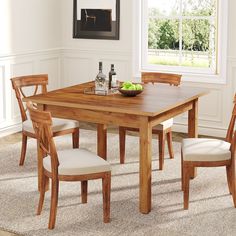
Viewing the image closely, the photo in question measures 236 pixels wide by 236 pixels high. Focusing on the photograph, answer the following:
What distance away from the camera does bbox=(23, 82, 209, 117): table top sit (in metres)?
4.32

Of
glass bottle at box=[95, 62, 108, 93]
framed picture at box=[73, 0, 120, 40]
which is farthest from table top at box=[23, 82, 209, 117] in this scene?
framed picture at box=[73, 0, 120, 40]

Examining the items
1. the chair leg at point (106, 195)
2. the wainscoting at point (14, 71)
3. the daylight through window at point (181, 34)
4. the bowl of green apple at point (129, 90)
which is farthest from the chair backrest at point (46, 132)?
the daylight through window at point (181, 34)

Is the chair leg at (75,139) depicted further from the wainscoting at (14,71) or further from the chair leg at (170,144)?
the wainscoting at (14,71)

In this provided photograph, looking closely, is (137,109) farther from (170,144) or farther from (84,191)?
(170,144)

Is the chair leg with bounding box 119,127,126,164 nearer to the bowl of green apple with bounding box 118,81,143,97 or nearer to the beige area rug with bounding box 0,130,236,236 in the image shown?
the beige area rug with bounding box 0,130,236,236

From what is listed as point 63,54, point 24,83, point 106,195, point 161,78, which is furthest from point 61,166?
point 63,54

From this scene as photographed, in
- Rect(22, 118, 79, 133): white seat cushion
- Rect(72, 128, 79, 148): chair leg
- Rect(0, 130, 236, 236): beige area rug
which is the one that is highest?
Rect(22, 118, 79, 133): white seat cushion

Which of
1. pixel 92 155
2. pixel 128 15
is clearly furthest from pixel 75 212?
pixel 128 15

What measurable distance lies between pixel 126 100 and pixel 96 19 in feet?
9.44

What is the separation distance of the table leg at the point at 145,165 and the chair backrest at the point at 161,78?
1.47 metres

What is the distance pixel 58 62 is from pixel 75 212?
3561mm

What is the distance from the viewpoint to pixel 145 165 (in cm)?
431

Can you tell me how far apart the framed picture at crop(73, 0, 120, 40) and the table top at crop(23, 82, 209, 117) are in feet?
7.02

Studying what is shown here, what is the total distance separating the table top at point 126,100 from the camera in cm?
432
